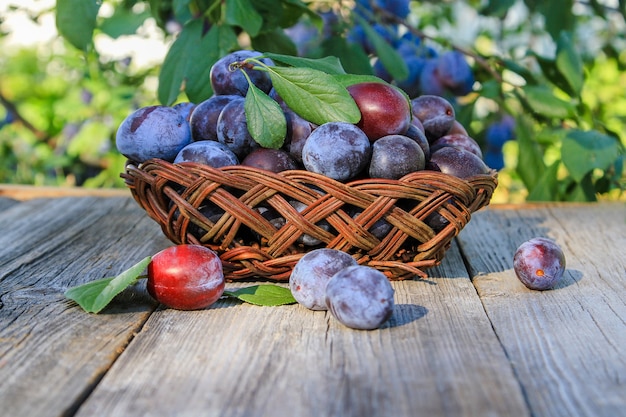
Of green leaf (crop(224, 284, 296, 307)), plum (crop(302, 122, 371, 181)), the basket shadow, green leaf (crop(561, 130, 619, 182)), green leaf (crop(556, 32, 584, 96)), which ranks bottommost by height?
green leaf (crop(561, 130, 619, 182))

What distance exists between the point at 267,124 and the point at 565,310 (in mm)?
556

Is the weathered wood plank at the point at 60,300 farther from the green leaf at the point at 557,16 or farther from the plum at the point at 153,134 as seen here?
the green leaf at the point at 557,16

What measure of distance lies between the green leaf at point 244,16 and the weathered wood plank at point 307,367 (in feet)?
2.37

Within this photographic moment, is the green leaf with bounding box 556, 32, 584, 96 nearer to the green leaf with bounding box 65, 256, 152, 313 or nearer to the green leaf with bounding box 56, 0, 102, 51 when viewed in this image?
the green leaf with bounding box 56, 0, 102, 51

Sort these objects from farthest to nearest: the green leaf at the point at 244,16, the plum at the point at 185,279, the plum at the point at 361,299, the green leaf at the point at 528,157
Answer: the green leaf at the point at 528,157 → the green leaf at the point at 244,16 → the plum at the point at 185,279 → the plum at the point at 361,299

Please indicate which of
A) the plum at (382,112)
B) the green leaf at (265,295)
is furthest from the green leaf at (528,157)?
the green leaf at (265,295)

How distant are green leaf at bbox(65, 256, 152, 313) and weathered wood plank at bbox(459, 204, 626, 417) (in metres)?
0.53

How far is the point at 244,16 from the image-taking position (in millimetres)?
1634

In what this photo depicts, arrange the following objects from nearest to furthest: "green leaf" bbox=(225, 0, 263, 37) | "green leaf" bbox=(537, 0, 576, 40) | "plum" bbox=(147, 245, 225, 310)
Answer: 1. "plum" bbox=(147, 245, 225, 310)
2. "green leaf" bbox=(225, 0, 263, 37)
3. "green leaf" bbox=(537, 0, 576, 40)

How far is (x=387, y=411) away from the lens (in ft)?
2.58

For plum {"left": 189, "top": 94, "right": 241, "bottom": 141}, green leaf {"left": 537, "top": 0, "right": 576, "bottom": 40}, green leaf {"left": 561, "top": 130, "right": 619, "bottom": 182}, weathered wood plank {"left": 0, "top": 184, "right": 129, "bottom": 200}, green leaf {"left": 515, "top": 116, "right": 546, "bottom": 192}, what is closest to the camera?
plum {"left": 189, "top": 94, "right": 241, "bottom": 141}

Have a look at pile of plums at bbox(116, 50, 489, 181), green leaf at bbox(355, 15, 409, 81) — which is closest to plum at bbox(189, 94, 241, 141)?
pile of plums at bbox(116, 50, 489, 181)

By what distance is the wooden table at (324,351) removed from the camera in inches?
31.8

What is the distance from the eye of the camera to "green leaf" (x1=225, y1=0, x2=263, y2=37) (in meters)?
1.62
